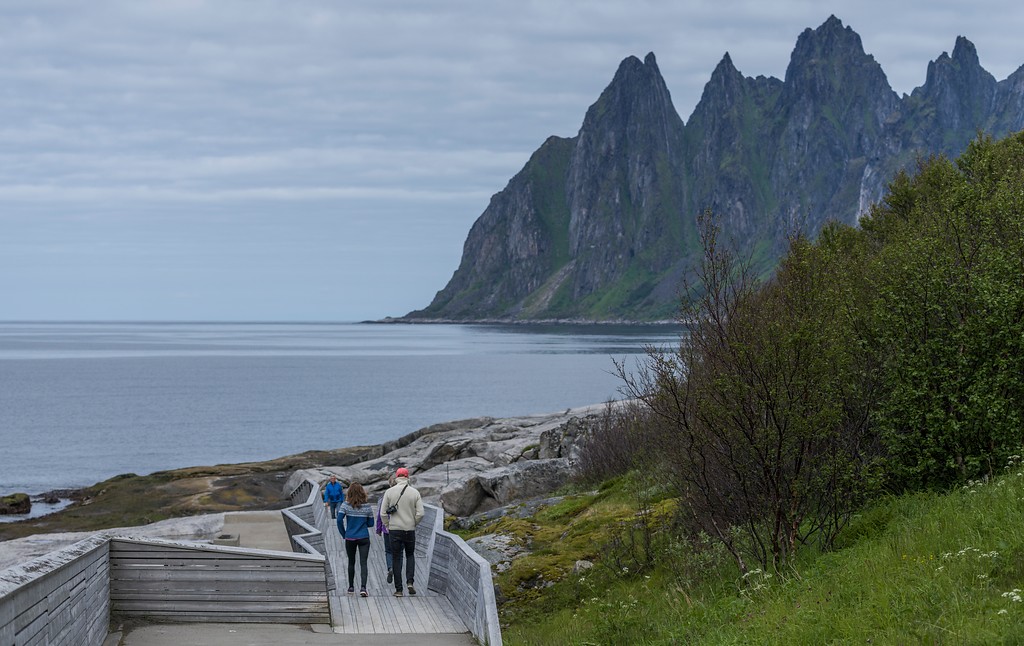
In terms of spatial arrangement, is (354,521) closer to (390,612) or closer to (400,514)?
(400,514)

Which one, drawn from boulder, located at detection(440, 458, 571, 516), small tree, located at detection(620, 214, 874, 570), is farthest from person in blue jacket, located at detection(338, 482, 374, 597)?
boulder, located at detection(440, 458, 571, 516)

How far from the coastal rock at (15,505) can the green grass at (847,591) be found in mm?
35156

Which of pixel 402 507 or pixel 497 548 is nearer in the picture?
pixel 402 507

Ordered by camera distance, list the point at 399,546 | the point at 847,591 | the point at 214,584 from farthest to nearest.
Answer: the point at 399,546 → the point at 214,584 → the point at 847,591

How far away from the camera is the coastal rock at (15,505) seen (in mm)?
44406

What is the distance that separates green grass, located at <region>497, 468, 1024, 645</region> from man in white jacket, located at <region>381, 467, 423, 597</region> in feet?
6.62

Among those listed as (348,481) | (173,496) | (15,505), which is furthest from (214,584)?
(15,505)

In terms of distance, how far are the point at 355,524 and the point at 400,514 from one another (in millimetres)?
1138

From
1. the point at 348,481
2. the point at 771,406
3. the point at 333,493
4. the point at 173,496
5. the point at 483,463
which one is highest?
the point at 771,406

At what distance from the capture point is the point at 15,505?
4472cm

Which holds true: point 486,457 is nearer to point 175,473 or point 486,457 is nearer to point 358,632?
point 175,473

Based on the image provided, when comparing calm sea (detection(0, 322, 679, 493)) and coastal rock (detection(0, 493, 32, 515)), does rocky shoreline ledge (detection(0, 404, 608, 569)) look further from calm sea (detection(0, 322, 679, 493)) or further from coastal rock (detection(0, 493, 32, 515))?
calm sea (detection(0, 322, 679, 493))

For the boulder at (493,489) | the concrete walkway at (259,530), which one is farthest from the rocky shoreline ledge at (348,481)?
the concrete walkway at (259,530)

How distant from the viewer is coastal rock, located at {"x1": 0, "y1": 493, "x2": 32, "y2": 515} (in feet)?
146
